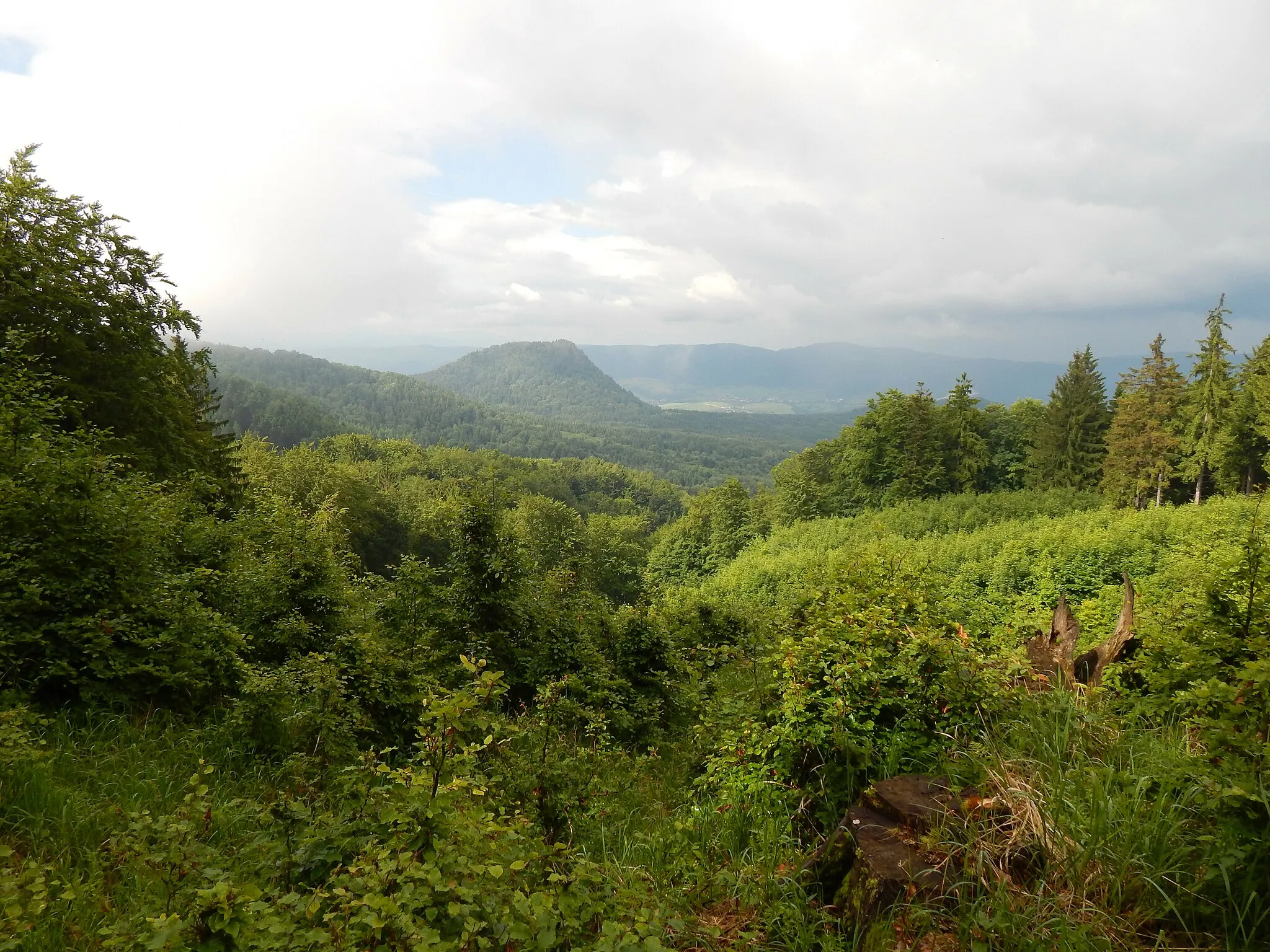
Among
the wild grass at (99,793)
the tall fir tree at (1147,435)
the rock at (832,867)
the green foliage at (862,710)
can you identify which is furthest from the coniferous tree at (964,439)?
the wild grass at (99,793)

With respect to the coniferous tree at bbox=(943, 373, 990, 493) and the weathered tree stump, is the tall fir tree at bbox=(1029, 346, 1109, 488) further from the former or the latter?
the weathered tree stump

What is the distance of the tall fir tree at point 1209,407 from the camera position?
29.7 m

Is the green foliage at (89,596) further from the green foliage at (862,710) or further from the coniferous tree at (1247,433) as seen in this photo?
the coniferous tree at (1247,433)

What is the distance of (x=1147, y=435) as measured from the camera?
32875 millimetres

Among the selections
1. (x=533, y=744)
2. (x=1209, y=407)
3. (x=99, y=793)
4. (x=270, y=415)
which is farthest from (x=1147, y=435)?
(x=270, y=415)

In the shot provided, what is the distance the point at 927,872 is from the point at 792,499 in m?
46.6

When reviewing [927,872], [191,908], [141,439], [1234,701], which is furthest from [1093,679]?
[141,439]

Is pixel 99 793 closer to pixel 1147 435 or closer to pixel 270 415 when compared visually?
pixel 1147 435

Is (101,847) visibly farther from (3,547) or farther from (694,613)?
(694,613)

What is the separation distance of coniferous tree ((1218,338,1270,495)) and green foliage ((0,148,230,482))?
43514 mm

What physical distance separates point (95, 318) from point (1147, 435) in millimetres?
45147

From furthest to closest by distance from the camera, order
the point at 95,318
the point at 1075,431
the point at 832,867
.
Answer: the point at 1075,431, the point at 95,318, the point at 832,867

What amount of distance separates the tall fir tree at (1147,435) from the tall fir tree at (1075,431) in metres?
2.57

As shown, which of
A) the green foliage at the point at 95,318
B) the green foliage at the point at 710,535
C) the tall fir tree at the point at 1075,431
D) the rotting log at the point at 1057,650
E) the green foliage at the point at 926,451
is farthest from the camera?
the green foliage at the point at 710,535
